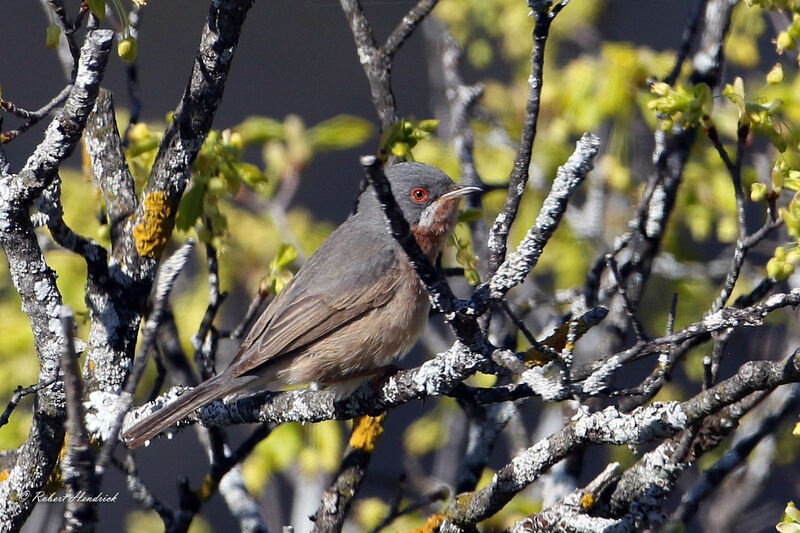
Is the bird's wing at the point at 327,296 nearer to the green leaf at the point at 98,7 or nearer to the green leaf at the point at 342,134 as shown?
the green leaf at the point at 342,134

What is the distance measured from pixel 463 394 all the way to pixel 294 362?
1.42 m

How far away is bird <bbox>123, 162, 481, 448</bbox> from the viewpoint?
4.00 metres

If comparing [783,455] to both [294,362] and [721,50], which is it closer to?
[721,50]

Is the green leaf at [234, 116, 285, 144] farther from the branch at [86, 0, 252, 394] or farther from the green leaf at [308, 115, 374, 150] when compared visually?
the branch at [86, 0, 252, 394]

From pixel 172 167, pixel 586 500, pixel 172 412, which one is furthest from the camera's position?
pixel 172 167

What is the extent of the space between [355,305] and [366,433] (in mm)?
641

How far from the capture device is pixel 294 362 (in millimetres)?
4176

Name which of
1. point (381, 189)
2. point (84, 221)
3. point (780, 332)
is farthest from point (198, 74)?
point (780, 332)

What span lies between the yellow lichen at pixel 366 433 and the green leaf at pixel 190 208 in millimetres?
1147

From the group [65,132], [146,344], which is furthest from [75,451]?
[65,132]

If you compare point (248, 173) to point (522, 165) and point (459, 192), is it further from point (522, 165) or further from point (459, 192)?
point (522, 165)

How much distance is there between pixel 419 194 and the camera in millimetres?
4457

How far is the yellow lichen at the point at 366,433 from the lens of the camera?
153 inches

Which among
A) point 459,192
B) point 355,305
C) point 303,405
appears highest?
point 459,192
